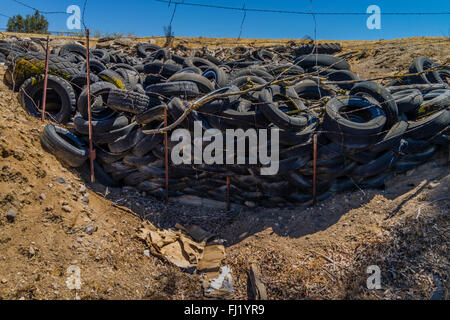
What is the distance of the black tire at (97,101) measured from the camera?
441cm

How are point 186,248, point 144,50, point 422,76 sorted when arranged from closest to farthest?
1. point 186,248
2. point 422,76
3. point 144,50

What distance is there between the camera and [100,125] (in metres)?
4.29

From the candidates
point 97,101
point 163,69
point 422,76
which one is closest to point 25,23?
point 163,69

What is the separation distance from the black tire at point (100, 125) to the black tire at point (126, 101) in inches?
7.4

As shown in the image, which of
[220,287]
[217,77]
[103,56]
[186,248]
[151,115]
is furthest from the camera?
[103,56]

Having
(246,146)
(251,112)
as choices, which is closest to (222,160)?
(246,146)

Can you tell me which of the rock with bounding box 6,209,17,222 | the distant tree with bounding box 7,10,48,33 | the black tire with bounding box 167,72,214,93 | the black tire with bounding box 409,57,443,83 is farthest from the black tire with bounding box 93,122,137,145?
the distant tree with bounding box 7,10,48,33

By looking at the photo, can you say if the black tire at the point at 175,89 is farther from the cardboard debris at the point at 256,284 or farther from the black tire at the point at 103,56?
the black tire at the point at 103,56

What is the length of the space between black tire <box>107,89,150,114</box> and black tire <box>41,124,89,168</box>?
2.53ft

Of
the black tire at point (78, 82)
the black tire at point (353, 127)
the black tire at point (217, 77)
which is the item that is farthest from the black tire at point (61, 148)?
the black tire at point (353, 127)

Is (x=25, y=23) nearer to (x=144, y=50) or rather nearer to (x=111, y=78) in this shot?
(x=144, y=50)

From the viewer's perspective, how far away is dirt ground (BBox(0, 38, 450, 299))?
309 centimetres

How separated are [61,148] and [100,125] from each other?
0.59m

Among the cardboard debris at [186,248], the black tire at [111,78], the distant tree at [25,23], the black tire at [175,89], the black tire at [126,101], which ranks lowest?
the cardboard debris at [186,248]
